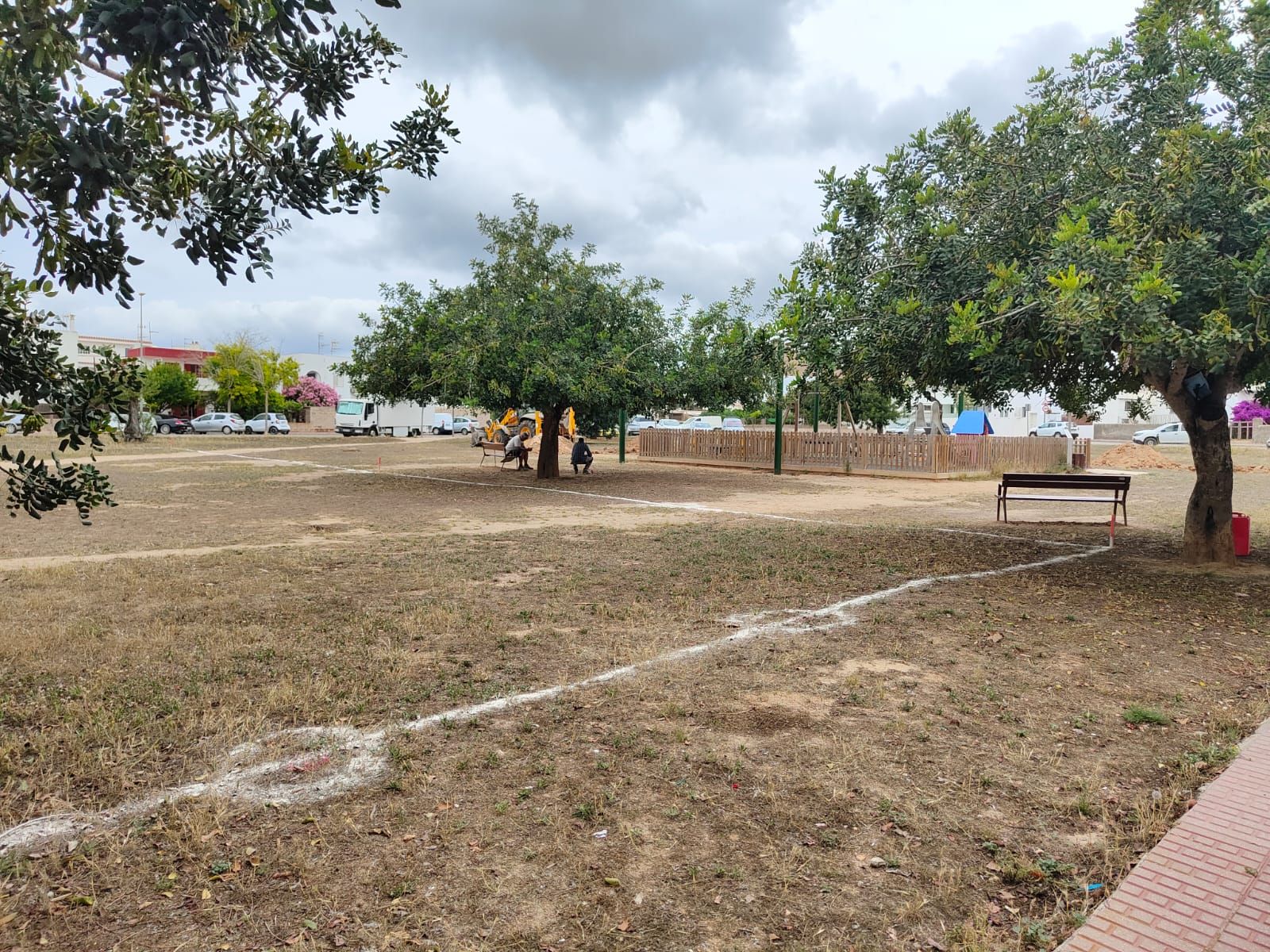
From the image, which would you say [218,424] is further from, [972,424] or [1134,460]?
[1134,460]

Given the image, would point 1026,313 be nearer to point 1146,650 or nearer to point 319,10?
point 1146,650

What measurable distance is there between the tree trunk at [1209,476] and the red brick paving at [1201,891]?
251 inches

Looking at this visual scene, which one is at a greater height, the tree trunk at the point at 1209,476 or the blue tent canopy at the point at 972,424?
the blue tent canopy at the point at 972,424

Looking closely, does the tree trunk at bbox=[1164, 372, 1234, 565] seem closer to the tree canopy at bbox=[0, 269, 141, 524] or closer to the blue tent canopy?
the tree canopy at bbox=[0, 269, 141, 524]

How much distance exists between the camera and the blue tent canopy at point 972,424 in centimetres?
3588

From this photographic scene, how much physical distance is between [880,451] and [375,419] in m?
39.5

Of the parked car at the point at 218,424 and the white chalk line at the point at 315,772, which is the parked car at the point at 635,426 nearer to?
the parked car at the point at 218,424

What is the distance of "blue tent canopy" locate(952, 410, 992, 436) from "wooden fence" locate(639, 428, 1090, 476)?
18.9 feet

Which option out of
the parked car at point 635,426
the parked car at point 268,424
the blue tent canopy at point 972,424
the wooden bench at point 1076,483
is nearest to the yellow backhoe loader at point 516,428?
the parked car at point 635,426

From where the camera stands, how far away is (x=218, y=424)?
51562mm

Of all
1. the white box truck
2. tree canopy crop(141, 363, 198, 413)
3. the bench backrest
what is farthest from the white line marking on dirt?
tree canopy crop(141, 363, 198, 413)

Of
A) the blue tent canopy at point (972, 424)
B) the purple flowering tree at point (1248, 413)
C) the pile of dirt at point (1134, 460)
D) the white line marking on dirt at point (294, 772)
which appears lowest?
the white line marking on dirt at point (294, 772)

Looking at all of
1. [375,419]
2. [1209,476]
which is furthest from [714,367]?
[375,419]

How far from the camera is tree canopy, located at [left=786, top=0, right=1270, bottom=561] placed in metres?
6.66
